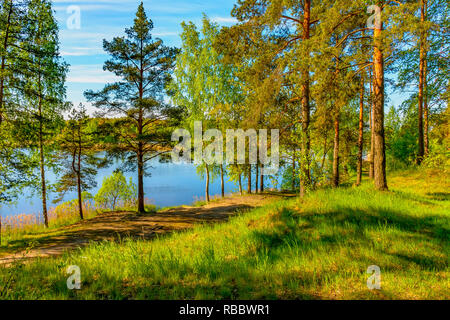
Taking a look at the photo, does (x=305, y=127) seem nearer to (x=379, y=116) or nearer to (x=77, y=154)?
(x=379, y=116)

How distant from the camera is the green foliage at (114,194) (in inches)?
800

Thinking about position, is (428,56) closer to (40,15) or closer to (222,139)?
(222,139)

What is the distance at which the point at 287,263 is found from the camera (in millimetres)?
4035

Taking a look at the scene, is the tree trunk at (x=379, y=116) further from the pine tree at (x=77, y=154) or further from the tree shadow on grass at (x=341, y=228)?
the pine tree at (x=77, y=154)

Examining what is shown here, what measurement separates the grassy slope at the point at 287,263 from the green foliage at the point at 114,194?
16379 mm

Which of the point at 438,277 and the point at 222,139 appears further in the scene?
the point at 222,139

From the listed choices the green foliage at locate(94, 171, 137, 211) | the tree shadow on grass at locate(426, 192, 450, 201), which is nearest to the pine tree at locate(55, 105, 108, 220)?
the green foliage at locate(94, 171, 137, 211)

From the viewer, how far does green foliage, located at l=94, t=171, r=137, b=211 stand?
2031 centimetres

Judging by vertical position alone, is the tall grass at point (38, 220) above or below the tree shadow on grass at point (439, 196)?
below

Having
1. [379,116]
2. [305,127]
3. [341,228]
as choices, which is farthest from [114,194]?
[379,116]

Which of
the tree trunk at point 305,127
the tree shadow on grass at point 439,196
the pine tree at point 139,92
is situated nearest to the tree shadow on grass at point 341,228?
the tree trunk at point 305,127

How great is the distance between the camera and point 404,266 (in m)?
3.72
